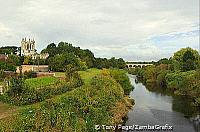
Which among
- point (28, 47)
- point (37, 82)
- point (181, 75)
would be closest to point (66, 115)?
point (37, 82)

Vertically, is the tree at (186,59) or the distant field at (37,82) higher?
the tree at (186,59)

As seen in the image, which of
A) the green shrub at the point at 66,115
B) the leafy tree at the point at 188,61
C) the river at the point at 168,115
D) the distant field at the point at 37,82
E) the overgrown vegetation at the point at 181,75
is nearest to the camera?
the green shrub at the point at 66,115

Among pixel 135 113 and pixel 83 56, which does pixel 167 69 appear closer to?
pixel 83 56

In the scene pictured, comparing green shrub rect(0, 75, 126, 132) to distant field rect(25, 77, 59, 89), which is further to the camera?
distant field rect(25, 77, 59, 89)

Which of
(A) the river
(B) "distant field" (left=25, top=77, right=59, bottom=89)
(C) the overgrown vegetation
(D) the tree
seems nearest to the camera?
(A) the river

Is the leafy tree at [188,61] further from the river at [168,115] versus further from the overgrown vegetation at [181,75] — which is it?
the river at [168,115]

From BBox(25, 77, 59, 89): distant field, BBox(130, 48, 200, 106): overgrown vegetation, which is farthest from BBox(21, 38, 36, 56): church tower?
BBox(25, 77, 59, 89): distant field

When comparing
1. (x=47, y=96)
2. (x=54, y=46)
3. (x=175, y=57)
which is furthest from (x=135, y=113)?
(x=54, y=46)

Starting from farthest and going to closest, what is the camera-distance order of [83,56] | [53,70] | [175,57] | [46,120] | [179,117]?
[83,56] → [175,57] → [53,70] → [179,117] → [46,120]

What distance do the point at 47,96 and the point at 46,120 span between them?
1313 cm

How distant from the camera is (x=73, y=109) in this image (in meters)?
23.0

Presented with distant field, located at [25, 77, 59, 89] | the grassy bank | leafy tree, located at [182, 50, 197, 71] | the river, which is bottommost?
the river

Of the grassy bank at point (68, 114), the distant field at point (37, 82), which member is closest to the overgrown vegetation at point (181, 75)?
the grassy bank at point (68, 114)

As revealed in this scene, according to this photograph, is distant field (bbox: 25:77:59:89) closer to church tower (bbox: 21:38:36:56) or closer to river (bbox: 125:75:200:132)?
river (bbox: 125:75:200:132)
